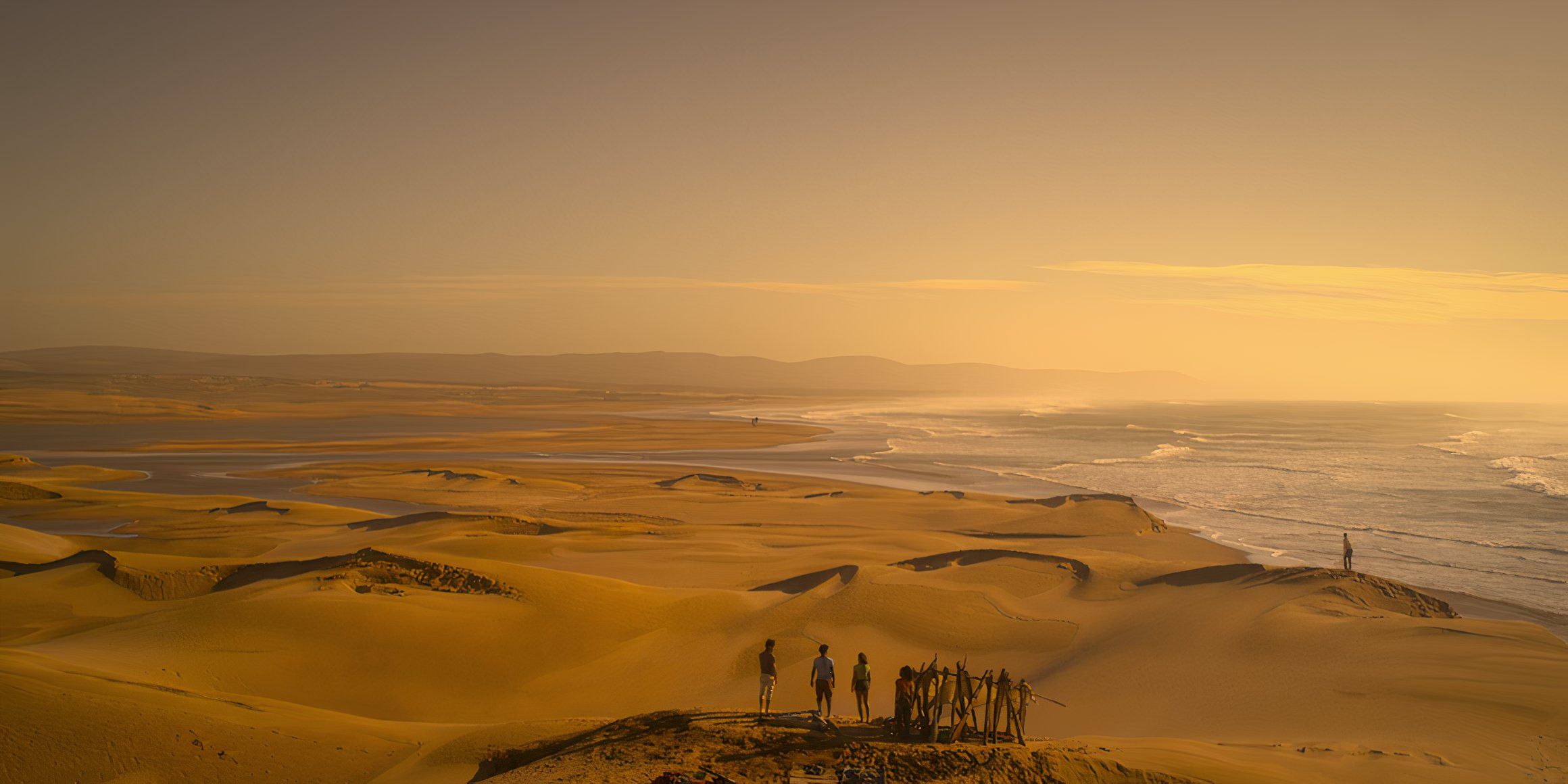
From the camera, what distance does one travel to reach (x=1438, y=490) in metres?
48.3

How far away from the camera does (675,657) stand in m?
16.7

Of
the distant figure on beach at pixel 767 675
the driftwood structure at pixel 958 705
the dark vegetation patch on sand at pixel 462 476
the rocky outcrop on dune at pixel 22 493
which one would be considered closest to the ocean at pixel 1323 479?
the driftwood structure at pixel 958 705

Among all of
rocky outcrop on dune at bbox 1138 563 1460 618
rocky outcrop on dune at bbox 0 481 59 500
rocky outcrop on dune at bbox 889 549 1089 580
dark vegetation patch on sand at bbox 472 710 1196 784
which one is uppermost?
dark vegetation patch on sand at bbox 472 710 1196 784

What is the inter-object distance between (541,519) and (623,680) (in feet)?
55.2

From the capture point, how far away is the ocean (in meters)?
29.1

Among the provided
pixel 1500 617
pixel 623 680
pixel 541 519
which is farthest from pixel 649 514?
pixel 1500 617

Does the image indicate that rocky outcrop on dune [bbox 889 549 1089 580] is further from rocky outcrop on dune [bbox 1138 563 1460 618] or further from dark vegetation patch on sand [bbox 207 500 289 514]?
dark vegetation patch on sand [bbox 207 500 289 514]

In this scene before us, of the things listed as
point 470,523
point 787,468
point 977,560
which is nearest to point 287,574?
point 470,523

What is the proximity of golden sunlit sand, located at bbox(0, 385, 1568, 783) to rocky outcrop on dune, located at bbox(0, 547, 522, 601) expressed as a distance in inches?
2.9

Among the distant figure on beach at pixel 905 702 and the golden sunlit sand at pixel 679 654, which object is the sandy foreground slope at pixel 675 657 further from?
the distant figure on beach at pixel 905 702

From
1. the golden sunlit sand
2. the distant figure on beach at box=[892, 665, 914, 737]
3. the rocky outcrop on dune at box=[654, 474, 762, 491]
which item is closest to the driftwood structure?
the distant figure on beach at box=[892, 665, 914, 737]

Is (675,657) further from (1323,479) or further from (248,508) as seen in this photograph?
(1323,479)

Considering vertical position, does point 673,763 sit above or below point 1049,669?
above

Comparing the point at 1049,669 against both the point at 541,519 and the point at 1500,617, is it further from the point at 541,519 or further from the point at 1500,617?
the point at 541,519
